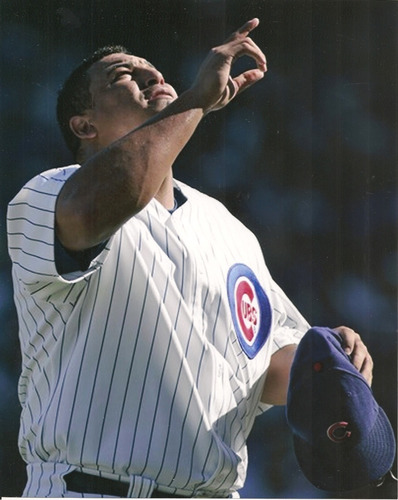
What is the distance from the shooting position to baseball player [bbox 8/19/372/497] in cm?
187

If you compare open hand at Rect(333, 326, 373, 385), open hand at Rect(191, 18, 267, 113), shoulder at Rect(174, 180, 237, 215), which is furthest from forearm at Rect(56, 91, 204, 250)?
open hand at Rect(333, 326, 373, 385)

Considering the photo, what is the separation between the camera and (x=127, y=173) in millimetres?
1836

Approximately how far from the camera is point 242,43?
2016 mm

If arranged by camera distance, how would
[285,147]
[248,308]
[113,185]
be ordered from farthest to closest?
[285,147]
[248,308]
[113,185]

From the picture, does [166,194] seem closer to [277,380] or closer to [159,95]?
[159,95]

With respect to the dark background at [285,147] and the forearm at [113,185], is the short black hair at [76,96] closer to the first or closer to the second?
the dark background at [285,147]

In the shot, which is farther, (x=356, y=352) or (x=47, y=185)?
(x=356, y=352)

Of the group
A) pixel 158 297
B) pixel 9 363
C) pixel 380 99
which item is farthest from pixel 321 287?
pixel 158 297

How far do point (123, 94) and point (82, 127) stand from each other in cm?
15

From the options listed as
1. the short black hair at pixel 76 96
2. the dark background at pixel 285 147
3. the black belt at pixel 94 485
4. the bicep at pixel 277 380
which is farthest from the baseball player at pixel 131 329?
the dark background at pixel 285 147

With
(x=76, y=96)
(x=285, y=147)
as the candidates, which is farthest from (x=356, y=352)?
(x=285, y=147)

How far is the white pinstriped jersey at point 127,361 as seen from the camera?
1941 millimetres

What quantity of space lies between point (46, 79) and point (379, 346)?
4.25 feet

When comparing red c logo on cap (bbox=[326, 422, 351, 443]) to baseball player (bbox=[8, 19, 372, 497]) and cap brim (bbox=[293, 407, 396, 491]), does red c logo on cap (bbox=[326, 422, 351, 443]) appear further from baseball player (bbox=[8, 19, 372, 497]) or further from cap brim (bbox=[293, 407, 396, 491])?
baseball player (bbox=[8, 19, 372, 497])
